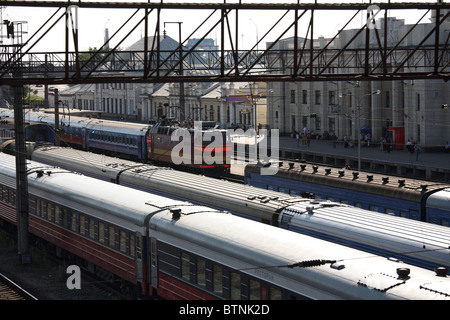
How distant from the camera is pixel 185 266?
1468cm

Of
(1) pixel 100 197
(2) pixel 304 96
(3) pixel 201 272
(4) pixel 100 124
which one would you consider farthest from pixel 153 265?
(2) pixel 304 96

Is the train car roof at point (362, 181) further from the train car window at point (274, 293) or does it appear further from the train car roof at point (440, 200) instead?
the train car window at point (274, 293)

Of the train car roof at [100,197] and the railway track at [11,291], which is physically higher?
the train car roof at [100,197]

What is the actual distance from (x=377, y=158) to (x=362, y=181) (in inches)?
1013

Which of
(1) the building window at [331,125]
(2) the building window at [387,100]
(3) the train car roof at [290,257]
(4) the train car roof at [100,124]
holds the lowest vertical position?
(3) the train car roof at [290,257]

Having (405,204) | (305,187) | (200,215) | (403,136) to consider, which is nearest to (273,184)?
(305,187)

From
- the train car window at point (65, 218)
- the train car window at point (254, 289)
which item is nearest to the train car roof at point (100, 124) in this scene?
the train car window at point (65, 218)

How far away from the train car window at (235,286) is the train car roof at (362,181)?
7.60 meters

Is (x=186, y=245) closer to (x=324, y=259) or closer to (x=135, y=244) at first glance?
(x=135, y=244)

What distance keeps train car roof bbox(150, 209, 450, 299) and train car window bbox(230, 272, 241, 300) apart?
18 cm

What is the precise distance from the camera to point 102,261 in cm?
1852

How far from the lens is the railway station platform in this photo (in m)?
41.0

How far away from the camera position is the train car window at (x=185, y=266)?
1457cm

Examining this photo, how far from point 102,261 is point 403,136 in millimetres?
38970
